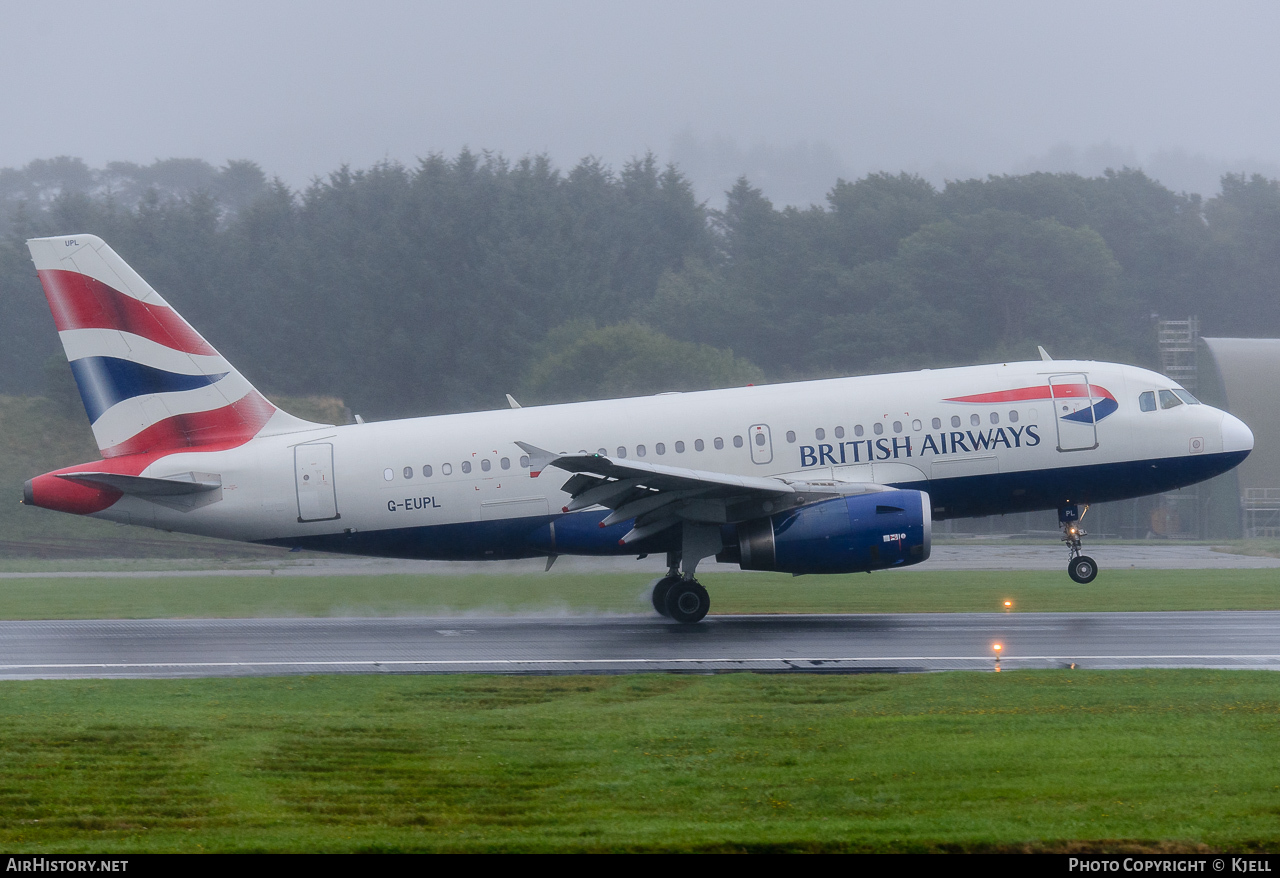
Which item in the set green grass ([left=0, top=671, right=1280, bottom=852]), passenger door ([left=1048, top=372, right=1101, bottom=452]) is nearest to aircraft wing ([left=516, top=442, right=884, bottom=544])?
passenger door ([left=1048, top=372, right=1101, bottom=452])

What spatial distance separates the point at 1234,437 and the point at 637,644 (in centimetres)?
1279

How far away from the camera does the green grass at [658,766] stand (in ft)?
30.9

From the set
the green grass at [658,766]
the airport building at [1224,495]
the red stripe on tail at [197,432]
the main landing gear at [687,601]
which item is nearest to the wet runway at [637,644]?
the main landing gear at [687,601]

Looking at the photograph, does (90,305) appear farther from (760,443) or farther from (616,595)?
(760,443)

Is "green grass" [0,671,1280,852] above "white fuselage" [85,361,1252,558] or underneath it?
underneath

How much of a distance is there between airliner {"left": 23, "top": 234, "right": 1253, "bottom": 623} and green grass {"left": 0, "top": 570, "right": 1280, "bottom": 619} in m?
2.86

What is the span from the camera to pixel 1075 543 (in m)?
25.1

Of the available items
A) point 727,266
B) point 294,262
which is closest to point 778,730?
point 294,262

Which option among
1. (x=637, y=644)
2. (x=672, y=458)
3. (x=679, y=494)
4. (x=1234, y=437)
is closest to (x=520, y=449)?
(x=672, y=458)

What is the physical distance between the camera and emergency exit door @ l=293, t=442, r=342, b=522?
2400cm

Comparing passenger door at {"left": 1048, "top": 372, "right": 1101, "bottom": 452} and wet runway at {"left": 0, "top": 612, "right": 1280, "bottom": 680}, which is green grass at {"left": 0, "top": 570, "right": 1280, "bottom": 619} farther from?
passenger door at {"left": 1048, "top": 372, "right": 1101, "bottom": 452}

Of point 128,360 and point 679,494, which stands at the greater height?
point 128,360

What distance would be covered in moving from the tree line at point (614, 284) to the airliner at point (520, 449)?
40.1 metres
